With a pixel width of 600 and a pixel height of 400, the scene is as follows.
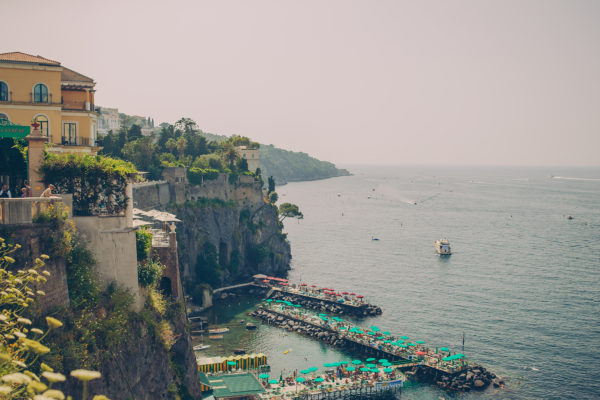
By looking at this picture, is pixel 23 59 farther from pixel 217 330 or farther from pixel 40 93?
pixel 217 330

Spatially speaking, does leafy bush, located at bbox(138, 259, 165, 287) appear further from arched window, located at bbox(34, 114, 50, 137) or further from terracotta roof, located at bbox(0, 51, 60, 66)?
terracotta roof, located at bbox(0, 51, 60, 66)

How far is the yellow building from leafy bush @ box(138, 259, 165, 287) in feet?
34.6

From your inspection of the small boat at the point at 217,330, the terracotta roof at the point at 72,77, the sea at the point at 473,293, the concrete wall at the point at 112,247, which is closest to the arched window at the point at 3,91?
the terracotta roof at the point at 72,77


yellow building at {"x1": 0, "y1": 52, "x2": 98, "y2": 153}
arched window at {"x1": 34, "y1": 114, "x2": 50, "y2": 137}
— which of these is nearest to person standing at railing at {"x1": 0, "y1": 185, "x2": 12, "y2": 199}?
yellow building at {"x1": 0, "y1": 52, "x2": 98, "y2": 153}

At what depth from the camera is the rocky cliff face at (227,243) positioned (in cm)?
7869

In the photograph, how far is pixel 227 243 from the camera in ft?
290

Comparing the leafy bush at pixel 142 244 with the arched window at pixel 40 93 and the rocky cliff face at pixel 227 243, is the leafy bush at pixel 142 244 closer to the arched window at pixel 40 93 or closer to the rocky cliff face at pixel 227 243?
the arched window at pixel 40 93

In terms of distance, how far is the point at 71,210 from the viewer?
69.2 ft

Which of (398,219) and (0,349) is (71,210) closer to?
(0,349)

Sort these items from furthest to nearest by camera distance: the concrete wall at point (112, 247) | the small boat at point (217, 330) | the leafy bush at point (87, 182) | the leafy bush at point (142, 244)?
1. the small boat at point (217, 330)
2. the leafy bush at point (142, 244)
3. the leafy bush at point (87, 182)
4. the concrete wall at point (112, 247)

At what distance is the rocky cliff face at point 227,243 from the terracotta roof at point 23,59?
1766 inches

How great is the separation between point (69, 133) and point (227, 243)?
179ft

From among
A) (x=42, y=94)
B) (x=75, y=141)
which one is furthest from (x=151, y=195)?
(x=42, y=94)

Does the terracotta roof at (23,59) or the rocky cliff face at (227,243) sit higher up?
the terracotta roof at (23,59)
